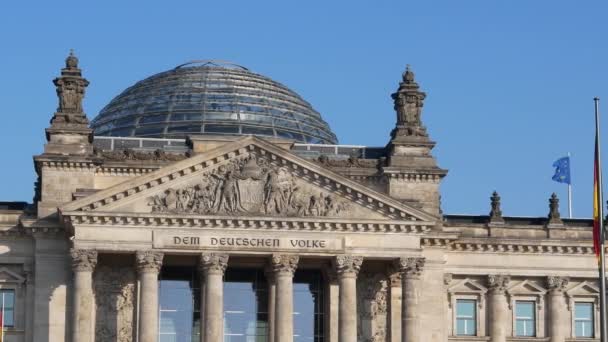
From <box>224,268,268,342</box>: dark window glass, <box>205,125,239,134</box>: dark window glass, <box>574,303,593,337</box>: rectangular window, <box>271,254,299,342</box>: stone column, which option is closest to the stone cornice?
<box>271,254,299,342</box>: stone column

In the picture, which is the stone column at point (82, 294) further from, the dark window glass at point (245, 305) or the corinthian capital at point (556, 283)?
the corinthian capital at point (556, 283)

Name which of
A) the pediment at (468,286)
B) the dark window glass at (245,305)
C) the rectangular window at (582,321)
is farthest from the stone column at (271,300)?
the rectangular window at (582,321)

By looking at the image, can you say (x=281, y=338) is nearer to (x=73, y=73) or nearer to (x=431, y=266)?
(x=431, y=266)

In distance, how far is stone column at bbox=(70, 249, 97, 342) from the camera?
91500 millimetres


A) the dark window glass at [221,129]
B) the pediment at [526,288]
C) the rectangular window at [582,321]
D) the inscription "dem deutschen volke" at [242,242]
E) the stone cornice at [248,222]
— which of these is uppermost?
the dark window glass at [221,129]

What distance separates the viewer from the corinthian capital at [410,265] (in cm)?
9388

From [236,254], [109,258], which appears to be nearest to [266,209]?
[236,254]

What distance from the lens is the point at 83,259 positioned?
91.8m

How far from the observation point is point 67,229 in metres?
94.4

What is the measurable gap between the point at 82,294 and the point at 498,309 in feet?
77.7

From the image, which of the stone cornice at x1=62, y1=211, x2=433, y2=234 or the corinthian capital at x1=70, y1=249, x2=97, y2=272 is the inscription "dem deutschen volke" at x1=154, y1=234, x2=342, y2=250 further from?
the corinthian capital at x1=70, y1=249, x2=97, y2=272

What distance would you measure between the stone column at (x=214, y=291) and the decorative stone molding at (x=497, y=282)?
52.4ft

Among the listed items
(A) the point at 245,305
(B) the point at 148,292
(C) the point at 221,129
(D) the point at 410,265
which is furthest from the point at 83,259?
(C) the point at 221,129

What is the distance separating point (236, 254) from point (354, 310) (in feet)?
22.1
